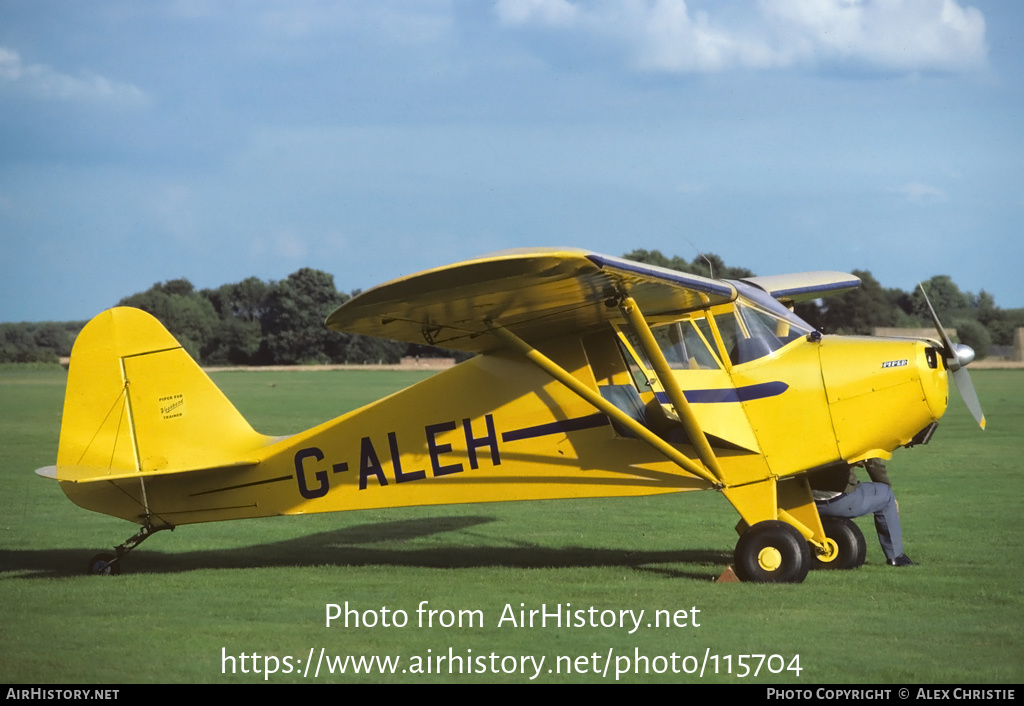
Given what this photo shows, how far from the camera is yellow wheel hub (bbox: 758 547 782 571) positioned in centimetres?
875

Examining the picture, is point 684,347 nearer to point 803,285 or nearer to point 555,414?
point 555,414

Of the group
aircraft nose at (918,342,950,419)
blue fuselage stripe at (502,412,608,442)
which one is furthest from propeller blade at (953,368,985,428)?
blue fuselage stripe at (502,412,608,442)

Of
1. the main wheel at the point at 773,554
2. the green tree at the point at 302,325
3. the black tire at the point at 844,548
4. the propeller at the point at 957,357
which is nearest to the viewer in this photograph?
the main wheel at the point at 773,554

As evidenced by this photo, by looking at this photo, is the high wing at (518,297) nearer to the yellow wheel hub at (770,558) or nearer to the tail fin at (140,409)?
the yellow wheel hub at (770,558)

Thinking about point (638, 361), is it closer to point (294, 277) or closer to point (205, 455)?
point (205, 455)

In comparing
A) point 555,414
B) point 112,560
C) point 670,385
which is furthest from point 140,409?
point 670,385

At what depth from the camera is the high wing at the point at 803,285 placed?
11375 mm

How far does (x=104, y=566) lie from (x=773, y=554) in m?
5.87

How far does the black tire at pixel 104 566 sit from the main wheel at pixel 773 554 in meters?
5.51

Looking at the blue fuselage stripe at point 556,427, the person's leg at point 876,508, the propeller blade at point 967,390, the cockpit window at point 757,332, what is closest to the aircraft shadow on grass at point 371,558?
the person's leg at point 876,508

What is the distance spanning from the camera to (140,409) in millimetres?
10305

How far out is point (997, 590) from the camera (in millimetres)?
8703
